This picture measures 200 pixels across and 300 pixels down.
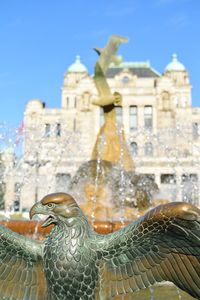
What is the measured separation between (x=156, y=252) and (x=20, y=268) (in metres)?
0.88

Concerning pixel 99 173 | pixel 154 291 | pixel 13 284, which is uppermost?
pixel 99 173

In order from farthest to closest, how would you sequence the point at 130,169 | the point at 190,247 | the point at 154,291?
1. the point at 130,169
2. the point at 154,291
3. the point at 190,247

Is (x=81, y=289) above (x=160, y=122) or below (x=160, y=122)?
below

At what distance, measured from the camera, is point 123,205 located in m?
10.6

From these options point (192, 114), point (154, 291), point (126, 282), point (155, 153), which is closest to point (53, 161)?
point (155, 153)

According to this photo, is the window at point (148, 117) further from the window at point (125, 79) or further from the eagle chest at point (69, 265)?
the eagle chest at point (69, 265)

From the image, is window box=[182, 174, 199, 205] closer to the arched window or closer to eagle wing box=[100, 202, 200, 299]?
the arched window

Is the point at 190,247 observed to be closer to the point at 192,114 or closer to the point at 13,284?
the point at 13,284

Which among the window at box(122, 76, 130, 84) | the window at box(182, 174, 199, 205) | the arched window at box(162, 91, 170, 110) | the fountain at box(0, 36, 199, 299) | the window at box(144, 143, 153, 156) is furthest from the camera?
the window at box(122, 76, 130, 84)

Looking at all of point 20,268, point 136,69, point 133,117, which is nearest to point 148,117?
point 133,117

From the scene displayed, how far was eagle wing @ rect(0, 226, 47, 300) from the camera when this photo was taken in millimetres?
2518

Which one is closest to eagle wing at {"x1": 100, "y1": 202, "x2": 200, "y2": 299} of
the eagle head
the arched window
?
the eagle head

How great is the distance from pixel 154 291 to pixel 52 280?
3.22 meters

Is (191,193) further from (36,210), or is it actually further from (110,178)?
(36,210)
